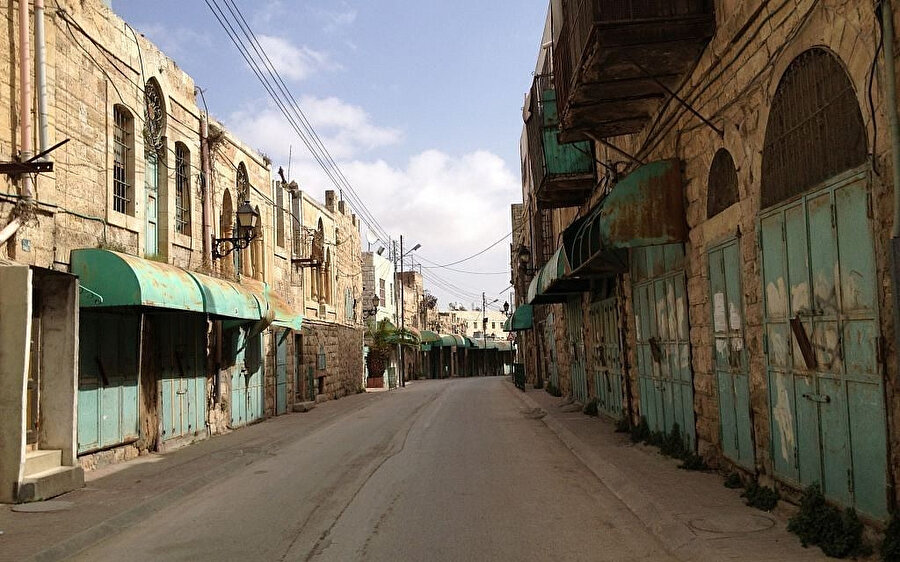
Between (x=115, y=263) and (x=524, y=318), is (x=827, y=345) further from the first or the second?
(x=524, y=318)

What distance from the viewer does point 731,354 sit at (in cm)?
838

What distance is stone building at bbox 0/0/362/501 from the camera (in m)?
9.65

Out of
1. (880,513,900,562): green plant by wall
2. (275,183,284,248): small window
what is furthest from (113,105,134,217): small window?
(880,513,900,562): green plant by wall

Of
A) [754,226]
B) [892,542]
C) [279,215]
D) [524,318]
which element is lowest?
[892,542]

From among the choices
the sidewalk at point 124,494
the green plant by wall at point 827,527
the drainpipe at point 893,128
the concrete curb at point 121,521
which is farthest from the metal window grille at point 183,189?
the drainpipe at point 893,128

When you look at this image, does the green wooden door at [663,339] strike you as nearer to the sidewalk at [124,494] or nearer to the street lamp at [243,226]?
the sidewalk at [124,494]

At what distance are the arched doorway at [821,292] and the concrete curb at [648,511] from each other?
1.15 meters

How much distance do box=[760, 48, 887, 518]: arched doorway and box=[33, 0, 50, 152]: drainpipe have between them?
9071mm

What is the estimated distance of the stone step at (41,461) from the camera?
9.11 meters

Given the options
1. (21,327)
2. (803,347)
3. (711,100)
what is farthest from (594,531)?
(21,327)

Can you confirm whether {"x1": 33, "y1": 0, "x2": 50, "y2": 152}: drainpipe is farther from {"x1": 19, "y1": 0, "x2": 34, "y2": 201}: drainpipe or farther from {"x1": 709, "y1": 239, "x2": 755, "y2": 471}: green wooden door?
{"x1": 709, "y1": 239, "x2": 755, "y2": 471}: green wooden door

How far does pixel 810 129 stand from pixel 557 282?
10625 mm

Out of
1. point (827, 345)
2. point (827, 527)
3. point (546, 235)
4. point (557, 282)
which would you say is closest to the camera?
point (827, 527)

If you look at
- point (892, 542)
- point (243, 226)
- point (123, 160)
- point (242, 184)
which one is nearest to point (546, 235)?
point (242, 184)
